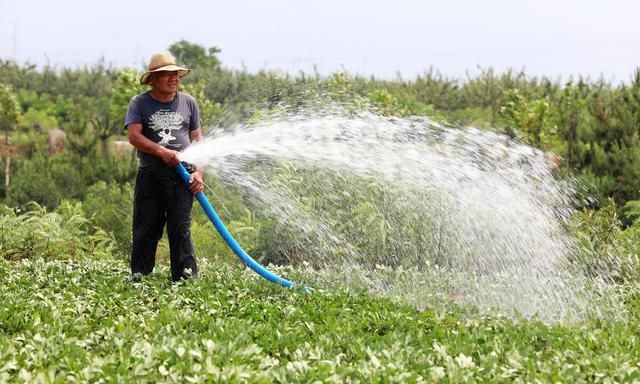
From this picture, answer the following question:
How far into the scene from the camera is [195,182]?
22.9 ft

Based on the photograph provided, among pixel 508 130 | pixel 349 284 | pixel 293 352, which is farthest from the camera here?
pixel 508 130

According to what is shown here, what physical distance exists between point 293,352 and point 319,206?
14.3ft

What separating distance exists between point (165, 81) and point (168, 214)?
3.66ft

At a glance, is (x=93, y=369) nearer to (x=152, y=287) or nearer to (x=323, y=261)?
(x=152, y=287)

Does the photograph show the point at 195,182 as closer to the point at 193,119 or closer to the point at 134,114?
the point at 193,119

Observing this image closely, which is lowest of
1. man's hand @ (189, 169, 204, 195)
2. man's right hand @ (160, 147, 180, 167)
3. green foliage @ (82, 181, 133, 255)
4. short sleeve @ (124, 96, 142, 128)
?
green foliage @ (82, 181, 133, 255)

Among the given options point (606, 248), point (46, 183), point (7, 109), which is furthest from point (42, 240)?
point (7, 109)

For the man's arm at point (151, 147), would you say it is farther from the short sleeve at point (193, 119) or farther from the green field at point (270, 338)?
the green field at point (270, 338)

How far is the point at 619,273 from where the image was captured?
8062mm

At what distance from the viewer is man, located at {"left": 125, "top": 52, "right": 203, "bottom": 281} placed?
6891 millimetres

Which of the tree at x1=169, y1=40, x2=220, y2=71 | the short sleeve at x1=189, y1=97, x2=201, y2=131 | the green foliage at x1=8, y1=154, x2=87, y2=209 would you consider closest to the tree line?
the green foliage at x1=8, y1=154, x2=87, y2=209

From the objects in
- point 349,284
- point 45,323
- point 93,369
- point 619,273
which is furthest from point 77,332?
point 619,273

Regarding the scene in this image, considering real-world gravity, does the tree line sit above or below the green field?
below

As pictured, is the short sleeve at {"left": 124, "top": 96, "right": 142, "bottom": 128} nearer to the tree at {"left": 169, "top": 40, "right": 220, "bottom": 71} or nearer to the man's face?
the man's face
